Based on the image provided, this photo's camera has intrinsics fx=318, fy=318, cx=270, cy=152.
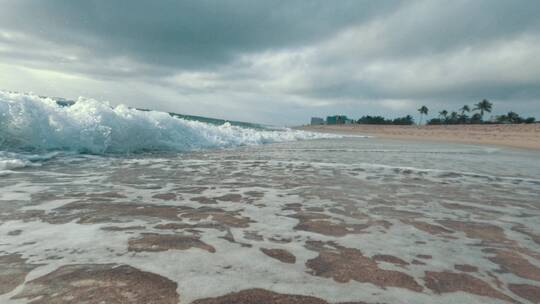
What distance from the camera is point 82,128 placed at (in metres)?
8.78

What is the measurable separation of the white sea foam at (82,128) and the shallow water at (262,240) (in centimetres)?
292

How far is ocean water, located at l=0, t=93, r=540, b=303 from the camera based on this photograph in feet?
6.20

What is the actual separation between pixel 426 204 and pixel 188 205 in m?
2.99

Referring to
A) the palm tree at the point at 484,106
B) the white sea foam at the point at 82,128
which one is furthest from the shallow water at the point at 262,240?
the palm tree at the point at 484,106

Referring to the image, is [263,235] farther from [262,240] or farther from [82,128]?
[82,128]

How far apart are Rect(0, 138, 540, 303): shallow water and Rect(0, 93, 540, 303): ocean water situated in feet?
0.04

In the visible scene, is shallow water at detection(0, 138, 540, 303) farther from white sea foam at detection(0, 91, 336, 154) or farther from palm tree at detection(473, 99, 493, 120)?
palm tree at detection(473, 99, 493, 120)

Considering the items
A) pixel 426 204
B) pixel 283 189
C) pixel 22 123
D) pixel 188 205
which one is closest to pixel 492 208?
pixel 426 204

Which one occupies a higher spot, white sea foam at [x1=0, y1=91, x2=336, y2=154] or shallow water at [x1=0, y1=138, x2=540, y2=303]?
white sea foam at [x1=0, y1=91, x2=336, y2=154]

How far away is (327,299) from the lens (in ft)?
5.79

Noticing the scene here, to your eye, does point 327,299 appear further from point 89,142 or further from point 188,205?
point 89,142

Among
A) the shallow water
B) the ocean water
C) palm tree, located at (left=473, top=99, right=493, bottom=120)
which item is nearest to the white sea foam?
the ocean water

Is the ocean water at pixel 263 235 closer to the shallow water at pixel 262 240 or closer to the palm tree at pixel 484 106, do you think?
the shallow water at pixel 262 240

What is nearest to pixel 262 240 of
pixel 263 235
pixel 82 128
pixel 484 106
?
pixel 263 235
